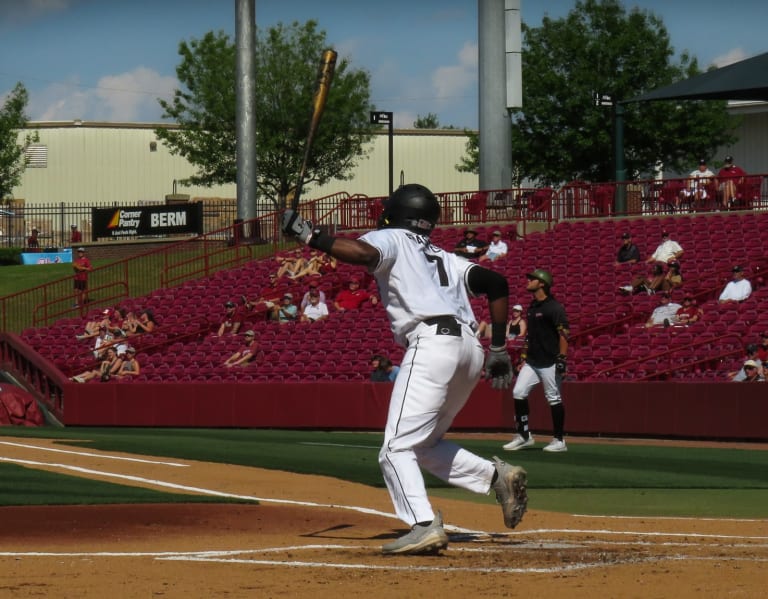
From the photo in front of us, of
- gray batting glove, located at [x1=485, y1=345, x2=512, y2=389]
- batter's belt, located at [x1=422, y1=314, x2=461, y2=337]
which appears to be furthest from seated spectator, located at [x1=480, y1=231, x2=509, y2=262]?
batter's belt, located at [x1=422, y1=314, x2=461, y2=337]

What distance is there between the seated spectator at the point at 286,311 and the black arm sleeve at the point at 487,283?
60.0 ft

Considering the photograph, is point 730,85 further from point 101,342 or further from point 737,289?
point 101,342

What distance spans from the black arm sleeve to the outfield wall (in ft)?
37.3

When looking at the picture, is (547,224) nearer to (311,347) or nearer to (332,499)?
(311,347)

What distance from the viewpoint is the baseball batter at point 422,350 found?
7.12 metres

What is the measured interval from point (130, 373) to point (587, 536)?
17.4 m

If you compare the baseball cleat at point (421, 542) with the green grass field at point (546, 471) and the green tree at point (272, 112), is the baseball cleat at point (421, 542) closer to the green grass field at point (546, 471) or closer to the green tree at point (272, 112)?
the green grass field at point (546, 471)

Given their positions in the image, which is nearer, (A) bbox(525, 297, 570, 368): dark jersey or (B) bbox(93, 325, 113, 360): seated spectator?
(A) bbox(525, 297, 570, 368): dark jersey

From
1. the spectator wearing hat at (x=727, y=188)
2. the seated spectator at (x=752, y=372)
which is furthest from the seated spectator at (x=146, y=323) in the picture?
the seated spectator at (x=752, y=372)

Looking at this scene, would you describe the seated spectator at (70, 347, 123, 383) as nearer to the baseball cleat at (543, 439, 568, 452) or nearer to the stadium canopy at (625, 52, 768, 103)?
the stadium canopy at (625, 52, 768, 103)

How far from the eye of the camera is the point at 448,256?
7.53 meters

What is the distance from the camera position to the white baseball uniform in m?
7.17

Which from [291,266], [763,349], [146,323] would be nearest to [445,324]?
[763,349]

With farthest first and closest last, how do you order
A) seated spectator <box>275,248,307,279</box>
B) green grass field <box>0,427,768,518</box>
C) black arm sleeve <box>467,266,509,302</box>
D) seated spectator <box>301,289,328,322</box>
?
1. seated spectator <box>275,248,307,279</box>
2. seated spectator <box>301,289,328,322</box>
3. green grass field <box>0,427,768,518</box>
4. black arm sleeve <box>467,266,509,302</box>
